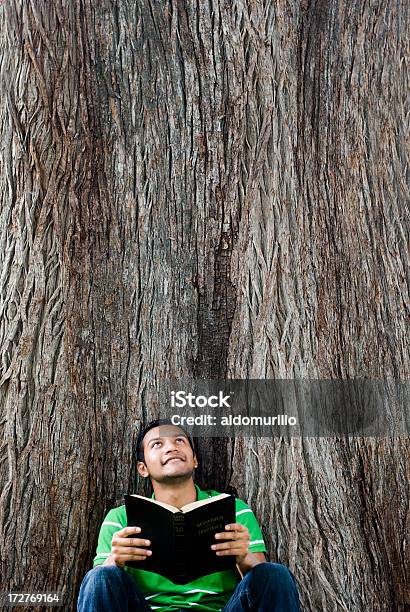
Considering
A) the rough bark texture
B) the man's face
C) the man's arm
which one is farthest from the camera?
the rough bark texture

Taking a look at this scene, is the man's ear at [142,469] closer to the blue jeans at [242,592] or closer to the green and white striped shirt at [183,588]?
the green and white striped shirt at [183,588]

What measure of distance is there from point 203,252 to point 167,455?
0.83 metres

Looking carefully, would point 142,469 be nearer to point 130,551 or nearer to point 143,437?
point 143,437

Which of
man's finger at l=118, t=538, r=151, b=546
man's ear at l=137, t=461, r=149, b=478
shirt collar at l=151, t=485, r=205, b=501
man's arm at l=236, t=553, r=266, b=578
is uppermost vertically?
man's ear at l=137, t=461, r=149, b=478

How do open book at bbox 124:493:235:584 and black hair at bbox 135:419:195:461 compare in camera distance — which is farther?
black hair at bbox 135:419:195:461

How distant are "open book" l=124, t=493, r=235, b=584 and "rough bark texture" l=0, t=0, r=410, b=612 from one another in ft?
2.07

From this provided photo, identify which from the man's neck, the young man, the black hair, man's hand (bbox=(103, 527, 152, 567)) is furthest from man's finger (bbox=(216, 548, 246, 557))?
the black hair

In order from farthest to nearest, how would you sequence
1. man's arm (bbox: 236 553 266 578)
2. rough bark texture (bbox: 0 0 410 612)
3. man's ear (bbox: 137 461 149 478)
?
rough bark texture (bbox: 0 0 410 612) → man's ear (bbox: 137 461 149 478) → man's arm (bbox: 236 553 266 578)

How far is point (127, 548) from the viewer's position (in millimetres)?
2119

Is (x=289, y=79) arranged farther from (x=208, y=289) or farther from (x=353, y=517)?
(x=353, y=517)

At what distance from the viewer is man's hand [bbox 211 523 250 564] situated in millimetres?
2111

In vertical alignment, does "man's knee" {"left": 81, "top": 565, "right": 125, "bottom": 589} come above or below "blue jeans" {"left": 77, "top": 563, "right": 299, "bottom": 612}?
above

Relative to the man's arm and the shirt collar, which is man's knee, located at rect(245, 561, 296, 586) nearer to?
the man's arm

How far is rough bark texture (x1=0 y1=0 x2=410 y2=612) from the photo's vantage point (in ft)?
8.93
